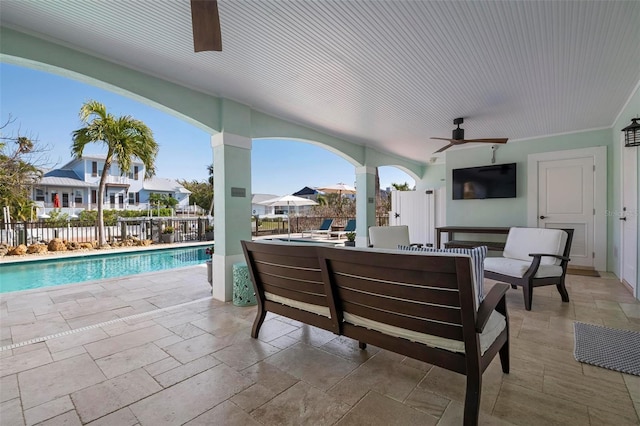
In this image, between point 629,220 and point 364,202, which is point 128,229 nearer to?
point 364,202

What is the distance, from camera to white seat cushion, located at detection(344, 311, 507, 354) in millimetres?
1564

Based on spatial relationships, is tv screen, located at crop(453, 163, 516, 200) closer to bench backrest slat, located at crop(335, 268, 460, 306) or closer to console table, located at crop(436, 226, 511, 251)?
console table, located at crop(436, 226, 511, 251)

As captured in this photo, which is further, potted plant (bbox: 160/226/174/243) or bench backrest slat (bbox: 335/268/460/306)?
potted plant (bbox: 160/226/174/243)

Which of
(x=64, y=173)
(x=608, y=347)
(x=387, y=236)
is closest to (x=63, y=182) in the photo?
(x=64, y=173)

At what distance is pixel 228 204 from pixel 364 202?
356 cm

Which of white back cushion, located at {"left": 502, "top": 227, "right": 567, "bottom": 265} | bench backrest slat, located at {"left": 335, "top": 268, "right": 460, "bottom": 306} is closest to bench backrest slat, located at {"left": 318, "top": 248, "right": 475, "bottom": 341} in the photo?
bench backrest slat, located at {"left": 335, "top": 268, "right": 460, "bottom": 306}

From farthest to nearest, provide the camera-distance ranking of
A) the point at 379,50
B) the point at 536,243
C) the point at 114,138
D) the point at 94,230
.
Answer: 1. the point at 94,230
2. the point at 114,138
3. the point at 536,243
4. the point at 379,50

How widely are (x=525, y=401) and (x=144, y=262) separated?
26.7 ft

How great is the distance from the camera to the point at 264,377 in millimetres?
1984

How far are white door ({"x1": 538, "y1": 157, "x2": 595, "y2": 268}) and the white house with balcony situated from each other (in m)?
15.6

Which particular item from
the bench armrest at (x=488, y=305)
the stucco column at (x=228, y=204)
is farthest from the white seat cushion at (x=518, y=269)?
the stucco column at (x=228, y=204)

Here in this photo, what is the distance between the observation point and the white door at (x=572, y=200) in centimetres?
540

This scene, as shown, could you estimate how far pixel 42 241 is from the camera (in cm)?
835

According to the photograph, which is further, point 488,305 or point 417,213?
point 417,213
